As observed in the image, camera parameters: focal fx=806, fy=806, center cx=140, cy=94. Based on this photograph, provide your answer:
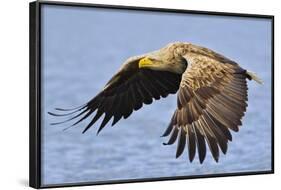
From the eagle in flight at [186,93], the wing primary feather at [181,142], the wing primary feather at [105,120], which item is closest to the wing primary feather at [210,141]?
the eagle in flight at [186,93]

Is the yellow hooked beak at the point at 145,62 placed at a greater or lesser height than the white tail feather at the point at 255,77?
greater

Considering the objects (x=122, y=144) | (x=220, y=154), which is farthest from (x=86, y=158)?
(x=220, y=154)

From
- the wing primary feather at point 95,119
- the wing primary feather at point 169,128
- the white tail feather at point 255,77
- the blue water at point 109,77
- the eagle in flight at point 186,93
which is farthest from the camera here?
the white tail feather at point 255,77

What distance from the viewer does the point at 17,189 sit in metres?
4.44

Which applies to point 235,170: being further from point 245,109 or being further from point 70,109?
point 70,109

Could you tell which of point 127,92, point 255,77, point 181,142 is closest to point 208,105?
point 181,142

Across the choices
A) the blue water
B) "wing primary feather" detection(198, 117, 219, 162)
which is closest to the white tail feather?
the blue water

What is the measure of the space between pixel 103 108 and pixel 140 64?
13.6 inches

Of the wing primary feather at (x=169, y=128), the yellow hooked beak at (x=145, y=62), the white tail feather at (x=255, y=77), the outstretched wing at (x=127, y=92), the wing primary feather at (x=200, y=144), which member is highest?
the yellow hooked beak at (x=145, y=62)

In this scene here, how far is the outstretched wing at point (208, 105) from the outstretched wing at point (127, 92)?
0.11m

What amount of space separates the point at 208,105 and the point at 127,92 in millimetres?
517

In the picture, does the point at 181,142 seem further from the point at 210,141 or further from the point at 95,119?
the point at 95,119

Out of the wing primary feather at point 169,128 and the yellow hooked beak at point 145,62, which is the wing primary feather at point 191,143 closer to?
the wing primary feather at point 169,128

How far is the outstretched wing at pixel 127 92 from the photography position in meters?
4.57
